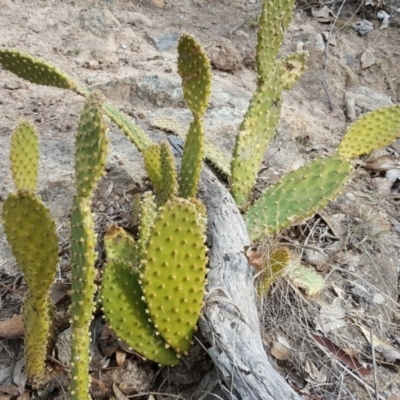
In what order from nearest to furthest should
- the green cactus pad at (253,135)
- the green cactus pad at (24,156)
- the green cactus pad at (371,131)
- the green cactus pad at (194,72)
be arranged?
the green cactus pad at (24,156) < the green cactus pad at (194,72) < the green cactus pad at (253,135) < the green cactus pad at (371,131)

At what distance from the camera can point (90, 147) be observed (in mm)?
1280

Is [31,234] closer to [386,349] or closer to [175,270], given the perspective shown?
[175,270]

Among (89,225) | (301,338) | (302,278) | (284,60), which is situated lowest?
(301,338)

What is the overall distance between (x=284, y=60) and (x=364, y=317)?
3.62 ft

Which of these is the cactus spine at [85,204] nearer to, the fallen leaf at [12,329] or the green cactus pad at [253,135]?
the fallen leaf at [12,329]

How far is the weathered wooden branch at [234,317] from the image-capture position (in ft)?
4.94

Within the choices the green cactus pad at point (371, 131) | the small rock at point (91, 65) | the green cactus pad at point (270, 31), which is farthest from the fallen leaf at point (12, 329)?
the small rock at point (91, 65)

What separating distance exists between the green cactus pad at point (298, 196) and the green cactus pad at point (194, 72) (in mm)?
480

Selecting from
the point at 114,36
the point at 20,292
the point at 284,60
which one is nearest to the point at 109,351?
the point at 20,292

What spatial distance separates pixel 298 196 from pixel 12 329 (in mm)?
1184

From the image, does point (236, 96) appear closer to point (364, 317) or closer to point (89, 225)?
point (364, 317)

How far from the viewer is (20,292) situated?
2.01 meters

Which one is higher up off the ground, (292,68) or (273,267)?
(292,68)

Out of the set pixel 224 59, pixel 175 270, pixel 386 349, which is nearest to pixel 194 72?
pixel 175 270
